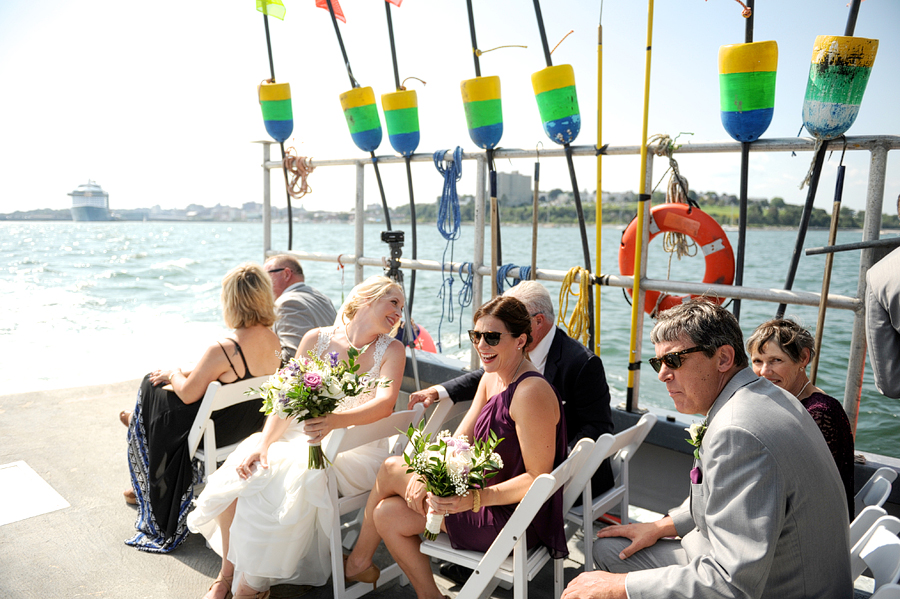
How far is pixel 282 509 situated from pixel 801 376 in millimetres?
2027

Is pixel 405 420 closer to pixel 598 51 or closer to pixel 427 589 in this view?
pixel 427 589

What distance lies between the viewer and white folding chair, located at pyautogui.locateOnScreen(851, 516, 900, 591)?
58.4 inches

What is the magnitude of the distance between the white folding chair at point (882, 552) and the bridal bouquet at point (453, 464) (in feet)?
3.32

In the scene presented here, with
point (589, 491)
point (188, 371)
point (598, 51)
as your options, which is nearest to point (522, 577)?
point (589, 491)

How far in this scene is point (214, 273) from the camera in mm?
28250

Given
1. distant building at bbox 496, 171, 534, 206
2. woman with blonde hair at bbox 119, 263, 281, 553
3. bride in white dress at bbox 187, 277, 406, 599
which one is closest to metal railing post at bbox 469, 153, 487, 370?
distant building at bbox 496, 171, 534, 206

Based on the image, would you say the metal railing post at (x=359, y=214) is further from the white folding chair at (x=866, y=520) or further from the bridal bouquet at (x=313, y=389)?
the white folding chair at (x=866, y=520)

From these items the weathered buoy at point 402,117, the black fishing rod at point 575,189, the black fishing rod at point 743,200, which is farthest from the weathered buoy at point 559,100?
the weathered buoy at point 402,117

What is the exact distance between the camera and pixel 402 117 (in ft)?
13.2

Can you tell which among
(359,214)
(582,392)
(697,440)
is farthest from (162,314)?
(697,440)

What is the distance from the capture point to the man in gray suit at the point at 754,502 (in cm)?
132

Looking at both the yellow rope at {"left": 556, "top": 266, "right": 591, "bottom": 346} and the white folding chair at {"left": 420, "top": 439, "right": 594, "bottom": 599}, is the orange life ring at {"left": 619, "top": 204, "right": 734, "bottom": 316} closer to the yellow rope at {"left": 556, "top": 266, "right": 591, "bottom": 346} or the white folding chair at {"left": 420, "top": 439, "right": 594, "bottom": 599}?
the yellow rope at {"left": 556, "top": 266, "right": 591, "bottom": 346}

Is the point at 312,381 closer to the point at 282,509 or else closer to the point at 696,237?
the point at 282,509

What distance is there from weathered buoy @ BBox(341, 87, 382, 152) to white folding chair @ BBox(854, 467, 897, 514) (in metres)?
3.46
